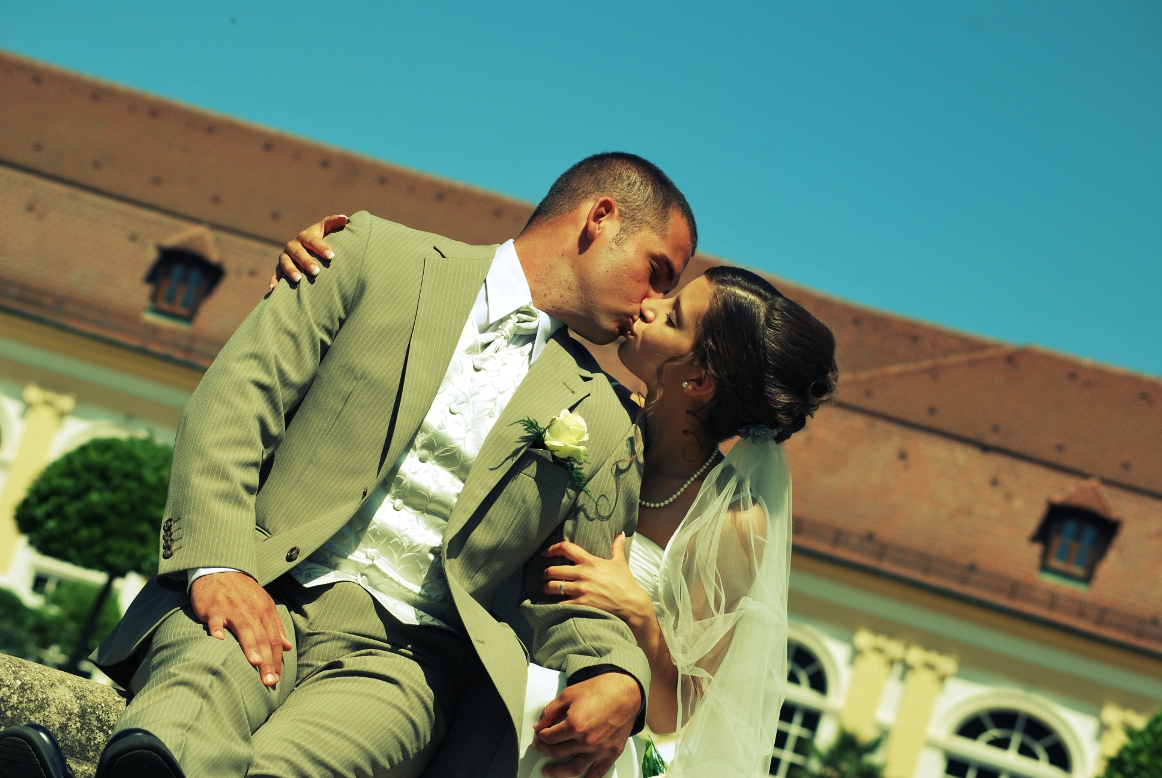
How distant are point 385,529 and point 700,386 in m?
1.39

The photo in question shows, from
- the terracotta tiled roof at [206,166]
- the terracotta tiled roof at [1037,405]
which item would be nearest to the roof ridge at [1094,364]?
the terracotta tiled roof at [1037,405]

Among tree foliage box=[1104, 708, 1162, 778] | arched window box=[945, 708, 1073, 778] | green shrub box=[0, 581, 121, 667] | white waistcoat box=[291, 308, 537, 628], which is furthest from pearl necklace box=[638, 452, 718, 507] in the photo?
arched window box=[945, 708, 1073, 778]

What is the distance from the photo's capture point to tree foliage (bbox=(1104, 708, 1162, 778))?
52.6 ft

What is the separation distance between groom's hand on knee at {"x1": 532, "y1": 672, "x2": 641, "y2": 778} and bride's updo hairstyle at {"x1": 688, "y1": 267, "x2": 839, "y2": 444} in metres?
1.29

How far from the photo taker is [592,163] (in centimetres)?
412

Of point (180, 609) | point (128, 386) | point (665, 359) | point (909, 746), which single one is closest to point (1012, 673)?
point (909, 746)

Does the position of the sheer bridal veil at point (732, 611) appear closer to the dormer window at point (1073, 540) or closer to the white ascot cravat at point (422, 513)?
the white ascot cravat at point (422, 513)

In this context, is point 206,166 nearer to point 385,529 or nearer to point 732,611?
point 732,611

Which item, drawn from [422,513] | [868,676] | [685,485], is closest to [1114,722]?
[868,676]

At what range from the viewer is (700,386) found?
410cm

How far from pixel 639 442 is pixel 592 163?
1065 mm

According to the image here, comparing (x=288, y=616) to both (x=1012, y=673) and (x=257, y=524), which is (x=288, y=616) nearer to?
(x=257, y=524)

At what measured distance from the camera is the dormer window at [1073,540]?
24359 mm

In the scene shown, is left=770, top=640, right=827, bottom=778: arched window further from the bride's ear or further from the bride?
the bride's ear
